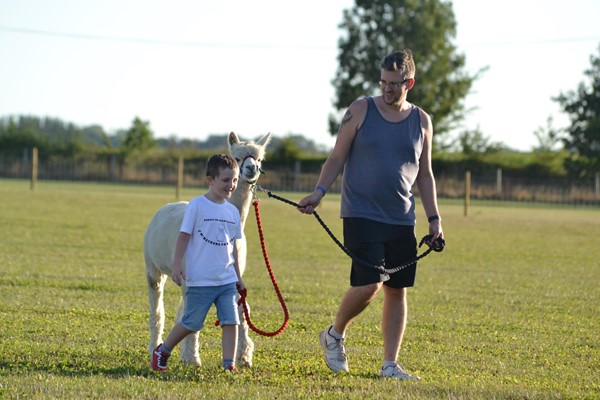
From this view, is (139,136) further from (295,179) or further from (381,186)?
(381,186)

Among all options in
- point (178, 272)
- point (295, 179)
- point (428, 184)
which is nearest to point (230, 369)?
point (178, 272)

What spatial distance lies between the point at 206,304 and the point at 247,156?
56.3 inches

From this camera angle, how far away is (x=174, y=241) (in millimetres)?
7895

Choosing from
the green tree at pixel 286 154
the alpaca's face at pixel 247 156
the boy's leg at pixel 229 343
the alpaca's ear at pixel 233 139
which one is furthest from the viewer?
the green tree at pixel 286 154

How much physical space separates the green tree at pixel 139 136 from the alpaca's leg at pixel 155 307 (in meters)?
65.5

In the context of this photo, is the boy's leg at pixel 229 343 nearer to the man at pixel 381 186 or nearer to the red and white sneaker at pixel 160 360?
the red and white sneaker at pixel 160 360

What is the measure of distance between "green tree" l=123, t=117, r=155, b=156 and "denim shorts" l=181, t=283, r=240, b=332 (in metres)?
67.0

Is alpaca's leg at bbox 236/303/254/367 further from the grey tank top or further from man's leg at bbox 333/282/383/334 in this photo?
the grey tank top

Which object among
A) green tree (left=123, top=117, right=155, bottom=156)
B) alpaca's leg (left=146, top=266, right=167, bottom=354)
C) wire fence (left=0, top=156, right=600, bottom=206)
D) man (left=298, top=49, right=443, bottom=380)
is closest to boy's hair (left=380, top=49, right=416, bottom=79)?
man (left=298, top=49, right=443, bottom=380)

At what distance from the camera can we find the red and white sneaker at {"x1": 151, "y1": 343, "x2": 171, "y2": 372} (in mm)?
7016

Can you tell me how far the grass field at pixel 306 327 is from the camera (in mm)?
6688

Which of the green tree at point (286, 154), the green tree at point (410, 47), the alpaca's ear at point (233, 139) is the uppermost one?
the green tree at point (410, 47)

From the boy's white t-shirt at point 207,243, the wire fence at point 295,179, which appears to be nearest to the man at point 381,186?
the boy's white t-shirt at point 207,243

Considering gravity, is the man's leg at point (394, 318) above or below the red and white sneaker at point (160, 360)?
above
